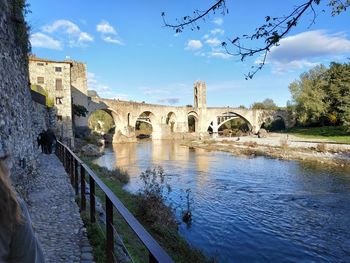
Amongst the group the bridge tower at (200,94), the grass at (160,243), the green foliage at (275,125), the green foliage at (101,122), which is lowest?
the grass at (160,243)

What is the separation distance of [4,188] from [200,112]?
259ft

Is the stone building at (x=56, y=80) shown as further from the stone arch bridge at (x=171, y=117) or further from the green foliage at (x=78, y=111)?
the stone arch bridge at (x=171, y=117)

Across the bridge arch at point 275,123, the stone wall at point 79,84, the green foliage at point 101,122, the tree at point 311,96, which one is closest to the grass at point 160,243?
the stone wall at point 79,84

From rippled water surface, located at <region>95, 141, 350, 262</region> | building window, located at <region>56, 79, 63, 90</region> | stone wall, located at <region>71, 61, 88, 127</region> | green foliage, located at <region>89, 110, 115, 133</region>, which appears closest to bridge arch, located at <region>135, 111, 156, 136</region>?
green foliage, located at <region>89, 110, 115, 133</region>

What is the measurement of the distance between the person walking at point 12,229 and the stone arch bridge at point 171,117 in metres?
50.3

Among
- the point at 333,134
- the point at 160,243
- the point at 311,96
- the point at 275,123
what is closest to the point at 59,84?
the point at 160,243

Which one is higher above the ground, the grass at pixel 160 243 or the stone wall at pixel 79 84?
the stone wall at pixel 79 84

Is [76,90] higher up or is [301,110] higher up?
[76,90]

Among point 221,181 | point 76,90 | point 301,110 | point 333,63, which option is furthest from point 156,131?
point 221,181

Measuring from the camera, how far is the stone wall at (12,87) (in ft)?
21.0

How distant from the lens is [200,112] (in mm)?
79938

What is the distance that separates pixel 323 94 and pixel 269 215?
38.0 metres

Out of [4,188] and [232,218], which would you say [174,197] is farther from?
[4,188]

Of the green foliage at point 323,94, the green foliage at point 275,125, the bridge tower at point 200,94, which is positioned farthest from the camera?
the bridge tower at point 200,94
